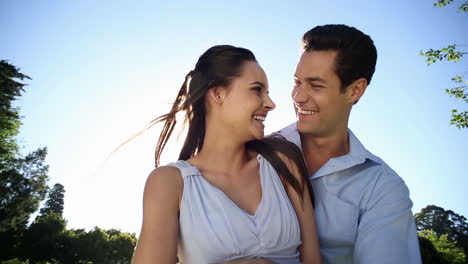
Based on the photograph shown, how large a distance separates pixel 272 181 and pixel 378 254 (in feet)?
3.62

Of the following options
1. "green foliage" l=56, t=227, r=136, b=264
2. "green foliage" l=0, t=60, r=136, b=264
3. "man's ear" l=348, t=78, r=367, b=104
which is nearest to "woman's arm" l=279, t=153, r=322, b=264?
"man's ear" l=348, t=78, r=367, b=104

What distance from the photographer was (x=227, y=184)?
11.9 feet

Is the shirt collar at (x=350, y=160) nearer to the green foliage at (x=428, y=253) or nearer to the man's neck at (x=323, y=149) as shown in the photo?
the man's neck at (x=323, y=149)

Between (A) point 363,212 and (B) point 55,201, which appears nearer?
(A) point 363,212

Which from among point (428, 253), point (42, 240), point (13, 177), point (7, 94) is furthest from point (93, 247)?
point (428, 253)

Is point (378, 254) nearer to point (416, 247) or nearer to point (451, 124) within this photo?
point (416, 247)

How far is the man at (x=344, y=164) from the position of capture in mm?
3770

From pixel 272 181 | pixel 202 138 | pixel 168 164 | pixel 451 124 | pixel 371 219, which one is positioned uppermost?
pixel 451 124

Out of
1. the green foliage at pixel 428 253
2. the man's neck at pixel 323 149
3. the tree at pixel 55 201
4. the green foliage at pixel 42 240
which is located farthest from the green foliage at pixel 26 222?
the man's neck at pixel 323 149

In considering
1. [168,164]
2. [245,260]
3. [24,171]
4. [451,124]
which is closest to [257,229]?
[245,260]

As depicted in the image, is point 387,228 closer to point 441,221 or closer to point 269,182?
point 269,182

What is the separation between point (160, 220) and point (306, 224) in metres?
1.20

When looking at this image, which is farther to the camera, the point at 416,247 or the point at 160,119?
the point at 160,119

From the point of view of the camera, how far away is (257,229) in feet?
10.8
